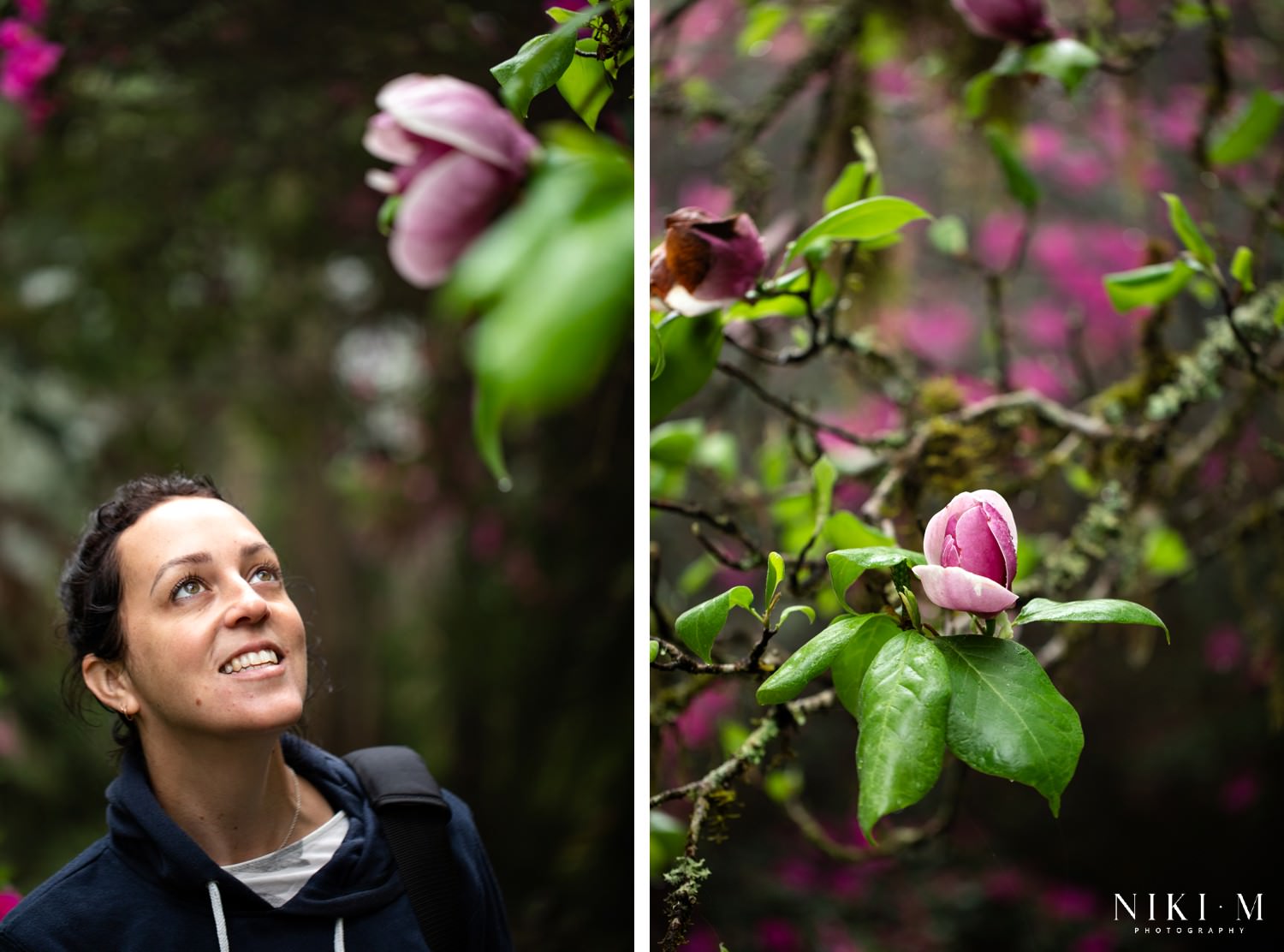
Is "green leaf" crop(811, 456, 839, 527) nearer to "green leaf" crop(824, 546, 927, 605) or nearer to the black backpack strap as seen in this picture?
"green leaf" crop(824, 546, 927, 605)

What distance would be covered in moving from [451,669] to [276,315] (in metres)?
0.38

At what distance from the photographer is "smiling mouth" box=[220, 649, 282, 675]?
1.65 feet

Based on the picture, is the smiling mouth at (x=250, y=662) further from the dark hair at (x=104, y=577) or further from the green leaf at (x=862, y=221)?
the green leaf at (x=862, y=221)

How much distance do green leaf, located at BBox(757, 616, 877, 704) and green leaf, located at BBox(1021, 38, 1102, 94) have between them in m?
0.46

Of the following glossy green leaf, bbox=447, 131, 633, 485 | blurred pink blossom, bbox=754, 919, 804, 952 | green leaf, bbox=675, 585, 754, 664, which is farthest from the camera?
blurred pink blossom, bbox=754, 919, 804, 952

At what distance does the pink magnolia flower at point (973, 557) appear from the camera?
420 mm

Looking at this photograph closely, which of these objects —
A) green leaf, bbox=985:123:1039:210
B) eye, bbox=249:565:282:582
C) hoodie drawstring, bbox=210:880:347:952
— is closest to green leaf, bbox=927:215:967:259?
green leaf, bbox=985:123:1039:210

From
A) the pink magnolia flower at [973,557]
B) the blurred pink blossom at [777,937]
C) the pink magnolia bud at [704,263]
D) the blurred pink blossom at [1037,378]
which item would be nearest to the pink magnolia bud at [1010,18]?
the pink magnolia bud at [704,263]

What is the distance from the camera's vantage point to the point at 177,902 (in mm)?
503

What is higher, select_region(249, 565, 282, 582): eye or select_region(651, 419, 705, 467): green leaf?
select_region(249, 565, 282, 582): eye

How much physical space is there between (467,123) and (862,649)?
0.29 meters

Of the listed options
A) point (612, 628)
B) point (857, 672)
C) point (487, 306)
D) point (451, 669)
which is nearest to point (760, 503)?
point (612, 628)

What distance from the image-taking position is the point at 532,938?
29.0 inches

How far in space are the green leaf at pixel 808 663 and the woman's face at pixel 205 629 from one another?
0.85 feet
